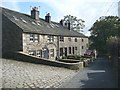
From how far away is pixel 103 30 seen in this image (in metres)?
55.9

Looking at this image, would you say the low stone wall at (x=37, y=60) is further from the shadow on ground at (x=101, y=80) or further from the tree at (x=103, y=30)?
the tree at (x=103, y=30)

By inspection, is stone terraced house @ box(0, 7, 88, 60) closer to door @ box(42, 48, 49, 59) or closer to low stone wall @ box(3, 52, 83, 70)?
door @ box(42, 48, 49, 59)

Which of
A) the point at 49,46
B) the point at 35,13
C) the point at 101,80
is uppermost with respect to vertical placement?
the point at 35,13

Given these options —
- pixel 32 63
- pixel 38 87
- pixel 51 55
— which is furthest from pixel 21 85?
pixel 51 55

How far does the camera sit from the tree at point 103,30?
175 ft

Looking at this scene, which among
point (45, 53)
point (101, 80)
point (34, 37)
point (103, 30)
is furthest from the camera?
point (103, 30)

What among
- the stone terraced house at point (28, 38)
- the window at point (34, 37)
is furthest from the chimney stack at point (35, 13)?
the window at point (34, 37)

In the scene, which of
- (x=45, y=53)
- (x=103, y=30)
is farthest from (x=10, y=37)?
(x=103, y=30)

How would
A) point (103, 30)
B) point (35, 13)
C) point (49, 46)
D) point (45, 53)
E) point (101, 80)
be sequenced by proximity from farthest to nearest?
point (103, 30) < point (35, 13) < point (49, 46) < point (45, 53) < point (101, 80)

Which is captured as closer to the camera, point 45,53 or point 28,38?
point 28,38

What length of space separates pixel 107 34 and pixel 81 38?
6.98 metres

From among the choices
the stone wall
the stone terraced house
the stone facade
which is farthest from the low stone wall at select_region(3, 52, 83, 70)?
the stone facade

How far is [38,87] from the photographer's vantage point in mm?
14703

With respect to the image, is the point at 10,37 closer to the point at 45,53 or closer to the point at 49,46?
the point at 45,53
